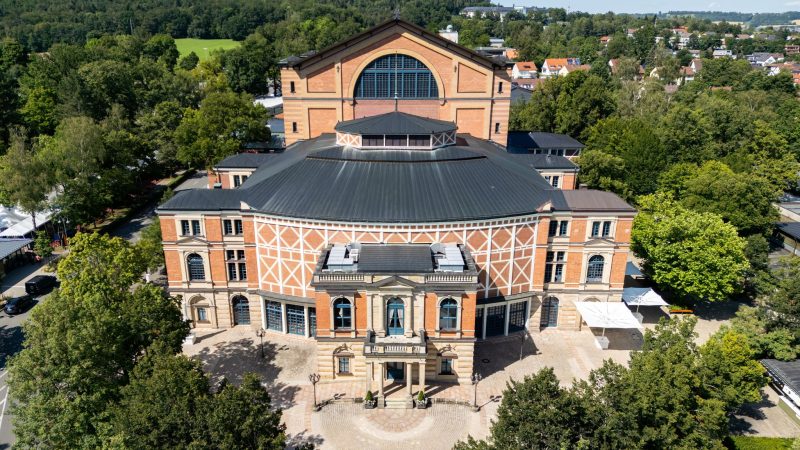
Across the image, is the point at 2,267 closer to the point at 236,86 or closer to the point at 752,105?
the point at 236,86

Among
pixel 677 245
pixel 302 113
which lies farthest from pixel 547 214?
pixel 302 113

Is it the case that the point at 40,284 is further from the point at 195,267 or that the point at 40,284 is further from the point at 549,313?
the point at 549,313

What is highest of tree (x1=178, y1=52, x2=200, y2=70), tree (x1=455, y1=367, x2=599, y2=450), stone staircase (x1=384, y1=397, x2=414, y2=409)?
tree (x1=178, y1=52, x2=200, y2=70)

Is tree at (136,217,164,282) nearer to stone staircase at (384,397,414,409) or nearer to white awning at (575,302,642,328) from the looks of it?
stone staircase at (384,397,414,409)

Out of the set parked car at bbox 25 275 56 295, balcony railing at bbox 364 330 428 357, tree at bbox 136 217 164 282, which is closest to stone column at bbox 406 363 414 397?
balcony railing at bbox 364 330 428 357

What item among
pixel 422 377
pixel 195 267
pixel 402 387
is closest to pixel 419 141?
pixel 422 377

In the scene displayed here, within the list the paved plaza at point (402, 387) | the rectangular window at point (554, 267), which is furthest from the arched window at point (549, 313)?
the rectangular window at point (554, 267)
